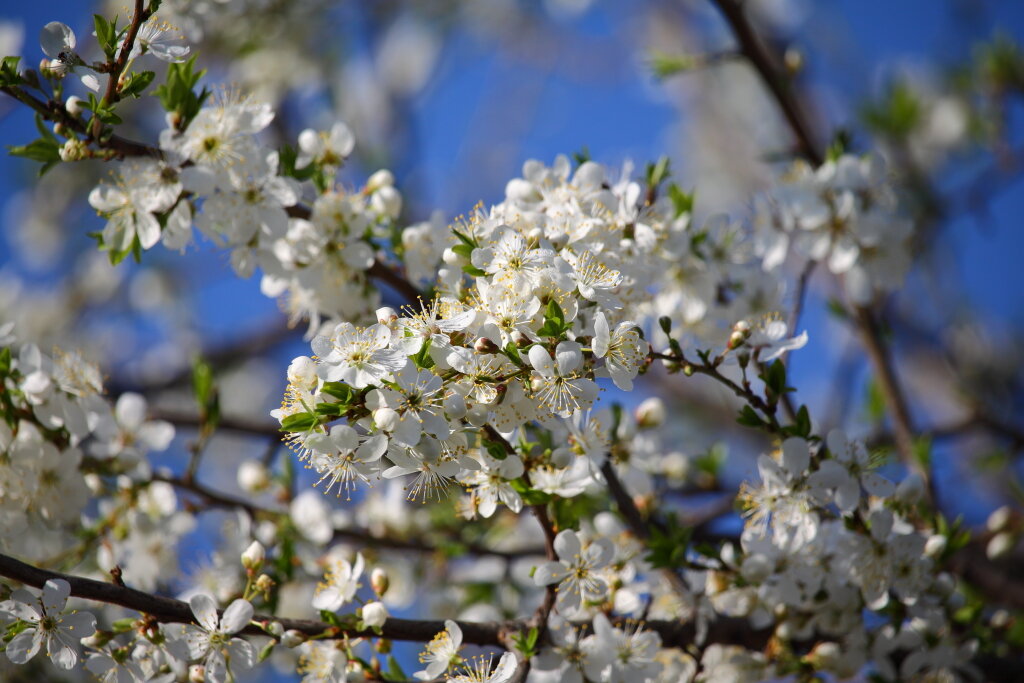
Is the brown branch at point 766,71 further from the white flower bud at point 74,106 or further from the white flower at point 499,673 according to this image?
the white flower at point 499,673

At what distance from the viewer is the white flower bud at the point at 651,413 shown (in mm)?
2496

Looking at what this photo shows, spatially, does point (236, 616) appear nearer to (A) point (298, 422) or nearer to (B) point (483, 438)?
(A) point (298, 422)

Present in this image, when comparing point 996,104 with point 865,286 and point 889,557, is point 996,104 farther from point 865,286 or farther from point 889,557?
point 889,557

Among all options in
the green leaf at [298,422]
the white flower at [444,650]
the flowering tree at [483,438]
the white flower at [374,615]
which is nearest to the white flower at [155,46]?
the flowering tree at [483,438]

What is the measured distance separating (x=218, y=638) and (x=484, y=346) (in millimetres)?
937

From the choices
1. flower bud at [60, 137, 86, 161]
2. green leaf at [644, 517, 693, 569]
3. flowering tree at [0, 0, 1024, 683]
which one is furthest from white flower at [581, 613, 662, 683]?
flower bud at [60, 137, 86, 161]

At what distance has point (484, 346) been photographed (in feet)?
5.19

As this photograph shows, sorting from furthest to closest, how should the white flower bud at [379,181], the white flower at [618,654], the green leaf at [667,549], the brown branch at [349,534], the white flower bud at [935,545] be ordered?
the brown branch at [349,534], the white flower bud at [379,181], the white flower bud at [935,545], the green leaf at [667,549], the white flower at [618,654]

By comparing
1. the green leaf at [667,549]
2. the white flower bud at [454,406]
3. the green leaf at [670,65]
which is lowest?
the green leaf at [667,549]

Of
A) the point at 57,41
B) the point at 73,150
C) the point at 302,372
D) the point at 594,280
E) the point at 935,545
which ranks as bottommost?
the point at 935,545

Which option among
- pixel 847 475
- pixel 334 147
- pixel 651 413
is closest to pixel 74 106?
pixel 334 147

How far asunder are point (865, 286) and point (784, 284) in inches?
13.6

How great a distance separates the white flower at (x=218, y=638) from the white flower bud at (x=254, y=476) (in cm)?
104

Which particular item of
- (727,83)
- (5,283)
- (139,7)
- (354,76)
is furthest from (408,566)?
(727,83)
